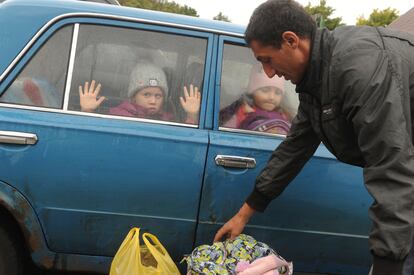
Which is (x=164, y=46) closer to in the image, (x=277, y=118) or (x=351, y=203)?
(x=277, y=118)

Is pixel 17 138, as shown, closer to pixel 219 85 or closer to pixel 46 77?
pixel 46 77

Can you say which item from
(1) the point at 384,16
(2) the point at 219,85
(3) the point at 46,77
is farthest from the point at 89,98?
(1) the point at 384,16

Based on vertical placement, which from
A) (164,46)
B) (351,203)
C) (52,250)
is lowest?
(52,250)

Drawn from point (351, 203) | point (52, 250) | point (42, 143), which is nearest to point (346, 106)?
point (351, 203)

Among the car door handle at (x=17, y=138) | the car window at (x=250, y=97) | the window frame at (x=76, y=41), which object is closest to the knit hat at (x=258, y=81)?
the car window at (x=250, y=97)

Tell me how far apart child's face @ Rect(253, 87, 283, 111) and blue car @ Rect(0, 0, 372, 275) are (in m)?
0.05

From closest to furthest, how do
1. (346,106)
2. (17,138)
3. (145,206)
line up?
(346,106), (17,138), (145,206)

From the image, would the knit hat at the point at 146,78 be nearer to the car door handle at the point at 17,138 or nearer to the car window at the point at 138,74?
the car window at the point at 138,74

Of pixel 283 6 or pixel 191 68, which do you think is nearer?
pixel 283 6

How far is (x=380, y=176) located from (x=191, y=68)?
1.33 metres

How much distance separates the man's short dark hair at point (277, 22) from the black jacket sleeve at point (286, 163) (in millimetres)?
559

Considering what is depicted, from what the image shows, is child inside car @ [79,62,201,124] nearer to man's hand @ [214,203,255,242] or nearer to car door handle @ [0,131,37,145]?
car door handle @ [0,131,37,145]

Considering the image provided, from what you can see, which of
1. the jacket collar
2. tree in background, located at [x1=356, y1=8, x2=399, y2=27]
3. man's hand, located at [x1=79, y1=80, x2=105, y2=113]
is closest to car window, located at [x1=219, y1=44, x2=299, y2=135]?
man's hand, located at [x1=79, y1=80, x2=105, y2=113]

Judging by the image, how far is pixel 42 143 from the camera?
222 cm
